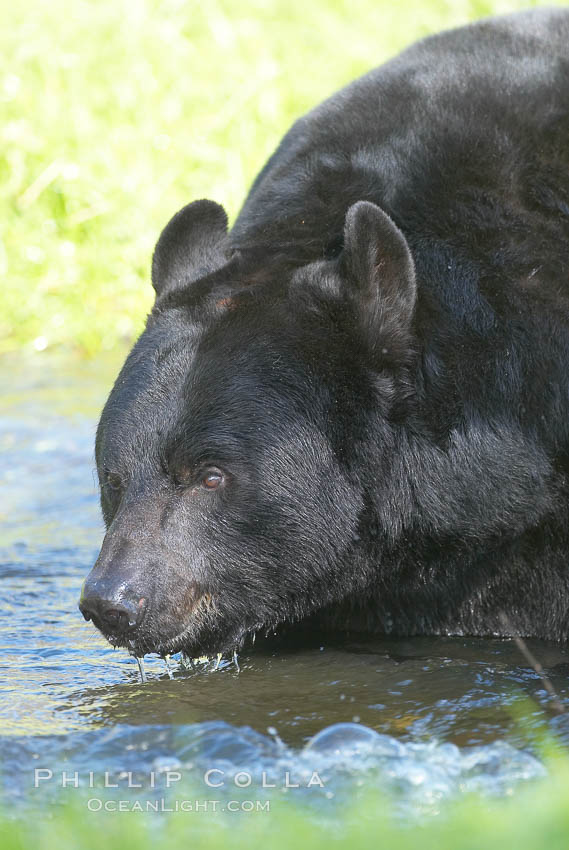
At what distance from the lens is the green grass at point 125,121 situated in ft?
36.4

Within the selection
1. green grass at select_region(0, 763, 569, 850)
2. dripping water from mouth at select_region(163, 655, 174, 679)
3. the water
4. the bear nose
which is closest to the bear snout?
the bear nose

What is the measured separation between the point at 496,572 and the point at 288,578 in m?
0.78

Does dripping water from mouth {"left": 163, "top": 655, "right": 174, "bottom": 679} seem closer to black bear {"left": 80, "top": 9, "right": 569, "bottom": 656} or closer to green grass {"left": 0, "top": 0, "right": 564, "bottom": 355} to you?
black bear {"left": 80, "top": 9, "right": 569, "bottom": 656}

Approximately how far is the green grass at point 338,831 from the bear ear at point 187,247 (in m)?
2.17

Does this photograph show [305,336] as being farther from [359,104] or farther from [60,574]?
[60,574]

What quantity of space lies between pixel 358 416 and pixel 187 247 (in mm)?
996

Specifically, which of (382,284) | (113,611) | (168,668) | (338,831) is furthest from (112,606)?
(382,284)

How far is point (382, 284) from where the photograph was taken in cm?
453

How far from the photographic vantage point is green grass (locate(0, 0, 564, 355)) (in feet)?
36.4

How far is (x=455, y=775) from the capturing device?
150 inches

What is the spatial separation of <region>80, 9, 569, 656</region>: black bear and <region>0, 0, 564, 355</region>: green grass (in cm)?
570

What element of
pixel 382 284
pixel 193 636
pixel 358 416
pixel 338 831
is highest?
pixel 382 284

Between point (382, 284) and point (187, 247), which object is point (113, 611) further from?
point (187, 247)

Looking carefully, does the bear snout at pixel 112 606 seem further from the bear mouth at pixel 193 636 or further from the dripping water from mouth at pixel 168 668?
the dripping water from mouth at pixel 168 668
